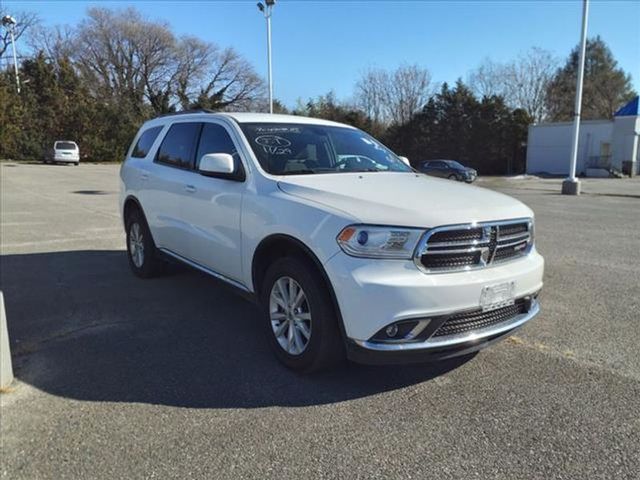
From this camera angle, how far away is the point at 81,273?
680 cm

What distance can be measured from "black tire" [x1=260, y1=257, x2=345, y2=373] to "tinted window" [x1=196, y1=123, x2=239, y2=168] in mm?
1275

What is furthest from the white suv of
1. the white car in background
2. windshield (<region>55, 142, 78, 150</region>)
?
windshield (<region>55, 142, 78, 150</region>)

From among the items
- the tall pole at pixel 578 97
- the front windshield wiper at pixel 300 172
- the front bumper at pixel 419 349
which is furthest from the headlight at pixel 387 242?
the tall pole at pixel 578 97

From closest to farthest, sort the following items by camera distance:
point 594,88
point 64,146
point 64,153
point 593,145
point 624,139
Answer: point 64,153 < point 64,146 < point 624,139 < point 593,145 < point 594,88

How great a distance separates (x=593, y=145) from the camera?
41.8 meters

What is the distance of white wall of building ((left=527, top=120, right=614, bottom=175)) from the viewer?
41.6 metres

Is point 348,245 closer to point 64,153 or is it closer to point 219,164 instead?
point 219,164

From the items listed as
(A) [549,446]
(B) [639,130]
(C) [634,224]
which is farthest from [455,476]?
(B) [639,130]

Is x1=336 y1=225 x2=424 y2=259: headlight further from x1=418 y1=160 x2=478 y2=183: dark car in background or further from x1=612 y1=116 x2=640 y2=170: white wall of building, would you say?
x1=612 y1=116 x2=640 y2=170: white wall of building

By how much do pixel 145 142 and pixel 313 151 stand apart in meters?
2.85

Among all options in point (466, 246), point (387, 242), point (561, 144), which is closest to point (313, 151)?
point (387, 242)

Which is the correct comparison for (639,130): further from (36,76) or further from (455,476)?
(36,76)

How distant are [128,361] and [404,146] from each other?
51.4 metres

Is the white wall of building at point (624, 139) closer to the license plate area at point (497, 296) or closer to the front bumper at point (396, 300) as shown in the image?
the license plate area at point (497, 296)
